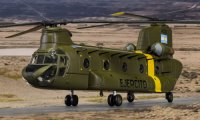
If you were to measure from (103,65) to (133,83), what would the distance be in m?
2.00

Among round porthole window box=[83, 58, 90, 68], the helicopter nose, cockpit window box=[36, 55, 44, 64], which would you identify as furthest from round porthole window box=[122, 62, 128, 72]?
cockpit window box=[36, 55, 44, 64]

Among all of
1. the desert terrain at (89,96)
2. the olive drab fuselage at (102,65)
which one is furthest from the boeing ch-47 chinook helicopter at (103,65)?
the desert terrain at (89,96)

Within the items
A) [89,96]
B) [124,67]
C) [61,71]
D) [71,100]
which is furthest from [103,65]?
[89,96]

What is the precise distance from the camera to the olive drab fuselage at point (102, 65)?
2281 centimetres

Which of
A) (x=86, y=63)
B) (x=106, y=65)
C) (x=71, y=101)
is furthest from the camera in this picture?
(x=71, y=101)

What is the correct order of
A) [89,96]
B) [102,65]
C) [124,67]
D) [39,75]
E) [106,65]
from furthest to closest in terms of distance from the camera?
[89,96]
[124,67]
[106,65]
[102,65]
[39,75]

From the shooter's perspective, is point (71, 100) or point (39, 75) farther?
point (71, 100)

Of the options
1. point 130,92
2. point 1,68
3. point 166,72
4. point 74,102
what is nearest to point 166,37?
point 166,72

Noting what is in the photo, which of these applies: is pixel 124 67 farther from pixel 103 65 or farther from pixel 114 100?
pixel 114 100

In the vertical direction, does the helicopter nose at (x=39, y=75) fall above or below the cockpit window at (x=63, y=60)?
below

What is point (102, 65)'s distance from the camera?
2484 cm

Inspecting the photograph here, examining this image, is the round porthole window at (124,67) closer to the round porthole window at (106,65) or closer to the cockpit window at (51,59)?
the round porthole window at (106,65)

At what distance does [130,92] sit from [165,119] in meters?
8.56

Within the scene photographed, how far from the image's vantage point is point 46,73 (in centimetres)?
2252
